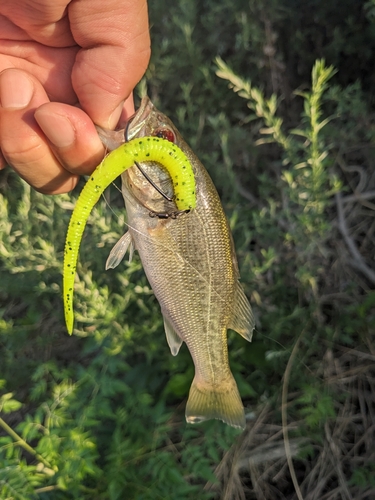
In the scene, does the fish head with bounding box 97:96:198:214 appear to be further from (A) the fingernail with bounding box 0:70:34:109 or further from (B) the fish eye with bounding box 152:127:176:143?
(A) the fingernail with bounding box 0:70:34:109

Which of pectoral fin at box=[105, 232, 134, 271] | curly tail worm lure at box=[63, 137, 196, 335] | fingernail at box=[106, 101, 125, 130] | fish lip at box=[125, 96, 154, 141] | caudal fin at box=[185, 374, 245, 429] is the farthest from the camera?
caudal fin at box=[185, 374, 245, 429]

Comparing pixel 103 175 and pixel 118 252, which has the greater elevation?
pixel 103 175

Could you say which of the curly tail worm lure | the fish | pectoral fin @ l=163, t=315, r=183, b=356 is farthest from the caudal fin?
the curly tail worm lure

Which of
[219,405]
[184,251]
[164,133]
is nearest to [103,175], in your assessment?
[164,133]

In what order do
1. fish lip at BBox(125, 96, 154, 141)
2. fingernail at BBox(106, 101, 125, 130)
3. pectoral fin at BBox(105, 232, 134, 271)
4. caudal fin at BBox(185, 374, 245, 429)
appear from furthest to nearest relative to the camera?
1. caudal fin at BBox(185, 374, 245, 429)
2. fingernail at BBox(106, 101, 125, 130)
3. pectoral fin at BBox(105, 232, 134, 271)
4. fish lip at BBox(125, 96, 154, 141)

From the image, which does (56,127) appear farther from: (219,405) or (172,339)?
(219,405)

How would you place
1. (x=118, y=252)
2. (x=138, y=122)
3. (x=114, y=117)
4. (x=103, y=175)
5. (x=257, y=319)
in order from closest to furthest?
(x=103, y=175), (x=138, y=122), (x=118, y=252), (x=114, y=117), (x=257, y=319)

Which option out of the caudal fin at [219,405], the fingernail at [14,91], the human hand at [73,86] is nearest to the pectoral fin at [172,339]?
the caudal fin at [219,405]

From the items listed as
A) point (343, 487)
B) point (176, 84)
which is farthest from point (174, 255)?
point (176, 84)
